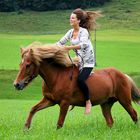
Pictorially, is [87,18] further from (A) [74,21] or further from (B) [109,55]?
(B) [109,55]

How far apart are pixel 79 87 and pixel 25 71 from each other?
108 centimetres

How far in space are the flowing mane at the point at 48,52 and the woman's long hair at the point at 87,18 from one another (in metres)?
0.68

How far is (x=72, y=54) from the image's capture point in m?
36.2

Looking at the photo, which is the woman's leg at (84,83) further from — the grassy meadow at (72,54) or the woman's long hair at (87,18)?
the woman's long hair at (87,18)

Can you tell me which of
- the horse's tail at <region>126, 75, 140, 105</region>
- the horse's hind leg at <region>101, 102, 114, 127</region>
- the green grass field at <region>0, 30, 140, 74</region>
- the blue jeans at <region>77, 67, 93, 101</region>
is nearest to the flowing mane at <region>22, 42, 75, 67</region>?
the blue jeans at <region>77, 67, 93, 101</region>

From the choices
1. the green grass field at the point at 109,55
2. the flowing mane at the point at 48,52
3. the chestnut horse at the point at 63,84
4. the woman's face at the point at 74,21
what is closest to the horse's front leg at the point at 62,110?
the chestnut horse at the point at 63,84

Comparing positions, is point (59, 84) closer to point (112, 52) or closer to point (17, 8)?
point (112, 52)

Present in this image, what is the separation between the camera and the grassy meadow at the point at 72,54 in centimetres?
932

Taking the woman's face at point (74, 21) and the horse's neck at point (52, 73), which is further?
the woman's face at point (74, 21)

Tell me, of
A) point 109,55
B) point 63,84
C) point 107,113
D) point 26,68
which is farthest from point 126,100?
point 109,55

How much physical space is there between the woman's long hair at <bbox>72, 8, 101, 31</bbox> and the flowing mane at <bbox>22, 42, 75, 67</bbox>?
0.68m

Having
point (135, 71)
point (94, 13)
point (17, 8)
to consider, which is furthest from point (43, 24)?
point (94, 13)

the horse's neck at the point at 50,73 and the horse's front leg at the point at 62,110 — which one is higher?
the horse's neck at the point at 50,73

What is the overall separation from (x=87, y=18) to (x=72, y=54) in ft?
85.5
